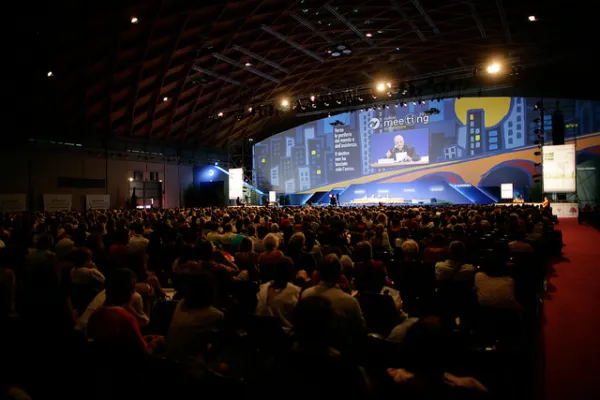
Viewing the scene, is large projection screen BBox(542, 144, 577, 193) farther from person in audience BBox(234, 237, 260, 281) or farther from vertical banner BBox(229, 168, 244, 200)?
person in audience BBox(234, 237, 260, 281)

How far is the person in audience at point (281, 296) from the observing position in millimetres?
3639

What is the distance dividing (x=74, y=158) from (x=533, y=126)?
29.9 meters

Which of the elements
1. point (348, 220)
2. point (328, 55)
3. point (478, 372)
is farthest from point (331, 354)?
point (328, 55)

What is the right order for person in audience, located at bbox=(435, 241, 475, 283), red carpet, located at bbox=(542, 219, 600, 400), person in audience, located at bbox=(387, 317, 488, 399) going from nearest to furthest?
1. person in audience, located at bbox=(387, 317, 488, 399)
2. red carpet, located at bbox=(542, 219, 600, 400)
3. person in audience, located at bbox=(435, 241, 475, 283)

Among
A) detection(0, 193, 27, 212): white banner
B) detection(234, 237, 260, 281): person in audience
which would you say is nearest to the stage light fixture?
detection(234, 237, 260, 281): person in audience

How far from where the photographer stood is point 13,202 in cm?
2219

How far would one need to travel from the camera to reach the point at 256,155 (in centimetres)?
3719

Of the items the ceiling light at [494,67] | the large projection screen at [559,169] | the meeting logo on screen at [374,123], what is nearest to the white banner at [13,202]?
the meeting logo on screen at [374,123]

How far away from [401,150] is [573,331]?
24.6 meters

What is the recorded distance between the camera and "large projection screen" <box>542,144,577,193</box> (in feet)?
61.6

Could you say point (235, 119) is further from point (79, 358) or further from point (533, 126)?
point (79, 358)

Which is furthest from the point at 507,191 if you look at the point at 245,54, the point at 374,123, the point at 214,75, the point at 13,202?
the point at 13,202

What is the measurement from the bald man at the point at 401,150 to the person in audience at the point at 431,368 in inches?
1079

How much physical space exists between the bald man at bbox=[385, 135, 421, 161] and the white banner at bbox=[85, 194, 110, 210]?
66.5 feet
